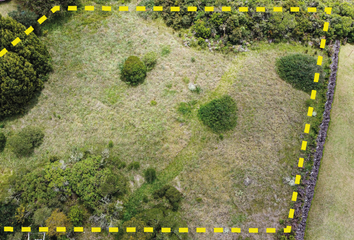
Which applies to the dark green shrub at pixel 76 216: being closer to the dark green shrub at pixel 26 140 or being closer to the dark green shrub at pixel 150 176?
the dark green shrub at pixel 150 176

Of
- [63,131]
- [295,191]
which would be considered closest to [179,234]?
[295,191]

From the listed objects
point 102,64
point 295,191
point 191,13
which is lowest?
point 295,191

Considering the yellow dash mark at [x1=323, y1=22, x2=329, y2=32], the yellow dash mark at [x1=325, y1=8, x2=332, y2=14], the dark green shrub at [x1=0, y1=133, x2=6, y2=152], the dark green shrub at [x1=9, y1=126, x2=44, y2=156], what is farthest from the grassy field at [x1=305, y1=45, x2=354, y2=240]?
the dark green shrub at [x1=0, y1=133, x2=6, y2=152]

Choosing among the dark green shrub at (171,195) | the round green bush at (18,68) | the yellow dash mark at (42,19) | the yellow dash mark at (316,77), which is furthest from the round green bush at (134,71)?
the yellow dash mark at (316,77)

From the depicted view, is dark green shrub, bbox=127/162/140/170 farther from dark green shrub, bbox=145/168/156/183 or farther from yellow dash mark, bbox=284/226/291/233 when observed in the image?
yellow dash mark, bbox=284/226/291/233

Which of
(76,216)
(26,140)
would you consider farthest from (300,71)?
(26,140)

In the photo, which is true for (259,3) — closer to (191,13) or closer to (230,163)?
(191,13)
